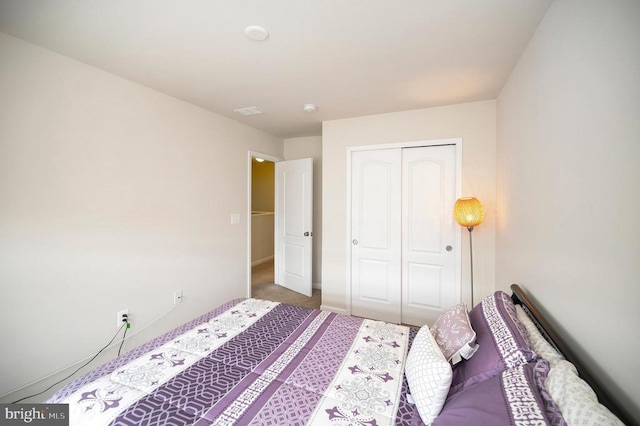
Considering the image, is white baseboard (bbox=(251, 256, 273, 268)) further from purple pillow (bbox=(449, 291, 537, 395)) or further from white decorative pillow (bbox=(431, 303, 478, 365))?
purple pillow (bbox=(449, 291, 537, 395))

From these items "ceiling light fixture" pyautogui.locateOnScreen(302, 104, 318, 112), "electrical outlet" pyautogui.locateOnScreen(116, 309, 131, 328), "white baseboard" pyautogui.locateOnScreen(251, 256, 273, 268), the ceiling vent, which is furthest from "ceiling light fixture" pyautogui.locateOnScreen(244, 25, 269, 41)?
"white baseboard" pyautogui.locateOnScreen(251, 256, 273, 268)

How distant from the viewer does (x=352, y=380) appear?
1.21 metres

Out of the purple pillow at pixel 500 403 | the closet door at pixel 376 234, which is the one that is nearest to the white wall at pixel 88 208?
the closet door at pixel 376 234

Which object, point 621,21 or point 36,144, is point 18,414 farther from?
point 621,21

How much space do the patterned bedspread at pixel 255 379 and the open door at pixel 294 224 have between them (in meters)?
2.05

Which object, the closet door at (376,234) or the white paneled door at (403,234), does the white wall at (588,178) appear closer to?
the white paneled door at (403,234)

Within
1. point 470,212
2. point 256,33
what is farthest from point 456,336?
point 256,33

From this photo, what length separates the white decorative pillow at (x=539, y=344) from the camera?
972 millimetres

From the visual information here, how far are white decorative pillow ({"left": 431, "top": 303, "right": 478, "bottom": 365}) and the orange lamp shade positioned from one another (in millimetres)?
1215

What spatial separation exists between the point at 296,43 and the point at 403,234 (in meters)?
2.20

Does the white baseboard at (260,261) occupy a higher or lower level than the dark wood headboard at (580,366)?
lower

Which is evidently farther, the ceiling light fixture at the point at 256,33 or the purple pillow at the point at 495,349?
the ceiling light fixture at the point at 256,33

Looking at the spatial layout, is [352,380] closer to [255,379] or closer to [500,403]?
[255,379]

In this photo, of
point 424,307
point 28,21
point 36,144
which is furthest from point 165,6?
point 424,307
